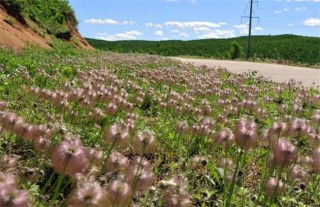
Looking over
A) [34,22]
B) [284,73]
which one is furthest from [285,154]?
[34,22]

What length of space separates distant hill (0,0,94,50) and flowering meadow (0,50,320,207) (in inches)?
729

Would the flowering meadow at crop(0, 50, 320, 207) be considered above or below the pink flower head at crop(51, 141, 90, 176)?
below

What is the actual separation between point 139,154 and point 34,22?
121 feet

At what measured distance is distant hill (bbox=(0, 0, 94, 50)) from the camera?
29781 millimetres

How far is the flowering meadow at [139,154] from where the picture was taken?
2.88m

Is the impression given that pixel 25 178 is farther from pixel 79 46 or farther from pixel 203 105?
pixel 79 46

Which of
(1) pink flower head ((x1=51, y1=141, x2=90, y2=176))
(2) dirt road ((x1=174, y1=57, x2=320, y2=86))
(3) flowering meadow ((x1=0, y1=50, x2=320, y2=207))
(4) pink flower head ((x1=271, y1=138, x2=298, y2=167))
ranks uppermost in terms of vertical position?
(1) pink flower head ((x1=51, y1=141, x2=90, y2=176))

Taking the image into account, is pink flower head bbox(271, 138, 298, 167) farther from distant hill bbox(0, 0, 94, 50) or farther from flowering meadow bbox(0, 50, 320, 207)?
distant hill bbox(0, 0, 94, 50)

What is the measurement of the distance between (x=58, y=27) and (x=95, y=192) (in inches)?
1724

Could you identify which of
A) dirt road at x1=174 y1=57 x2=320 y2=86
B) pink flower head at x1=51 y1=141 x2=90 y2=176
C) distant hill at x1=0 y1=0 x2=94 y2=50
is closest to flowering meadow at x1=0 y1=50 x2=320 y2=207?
pink flower head at x1=51 y1=141 x2=90 y2=176

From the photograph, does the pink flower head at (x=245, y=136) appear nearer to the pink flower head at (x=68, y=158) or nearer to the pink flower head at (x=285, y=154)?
the pink flower head at (x=285, y=154)

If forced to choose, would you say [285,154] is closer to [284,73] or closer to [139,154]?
[139,154]

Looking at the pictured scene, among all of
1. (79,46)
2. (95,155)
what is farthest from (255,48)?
(95,155)

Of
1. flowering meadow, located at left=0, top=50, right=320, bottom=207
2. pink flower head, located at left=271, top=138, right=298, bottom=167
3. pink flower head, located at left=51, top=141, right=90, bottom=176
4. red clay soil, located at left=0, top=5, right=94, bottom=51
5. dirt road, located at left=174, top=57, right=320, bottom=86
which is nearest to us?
pink flower head, located at left=51, top=141, right=90, bottom=176
